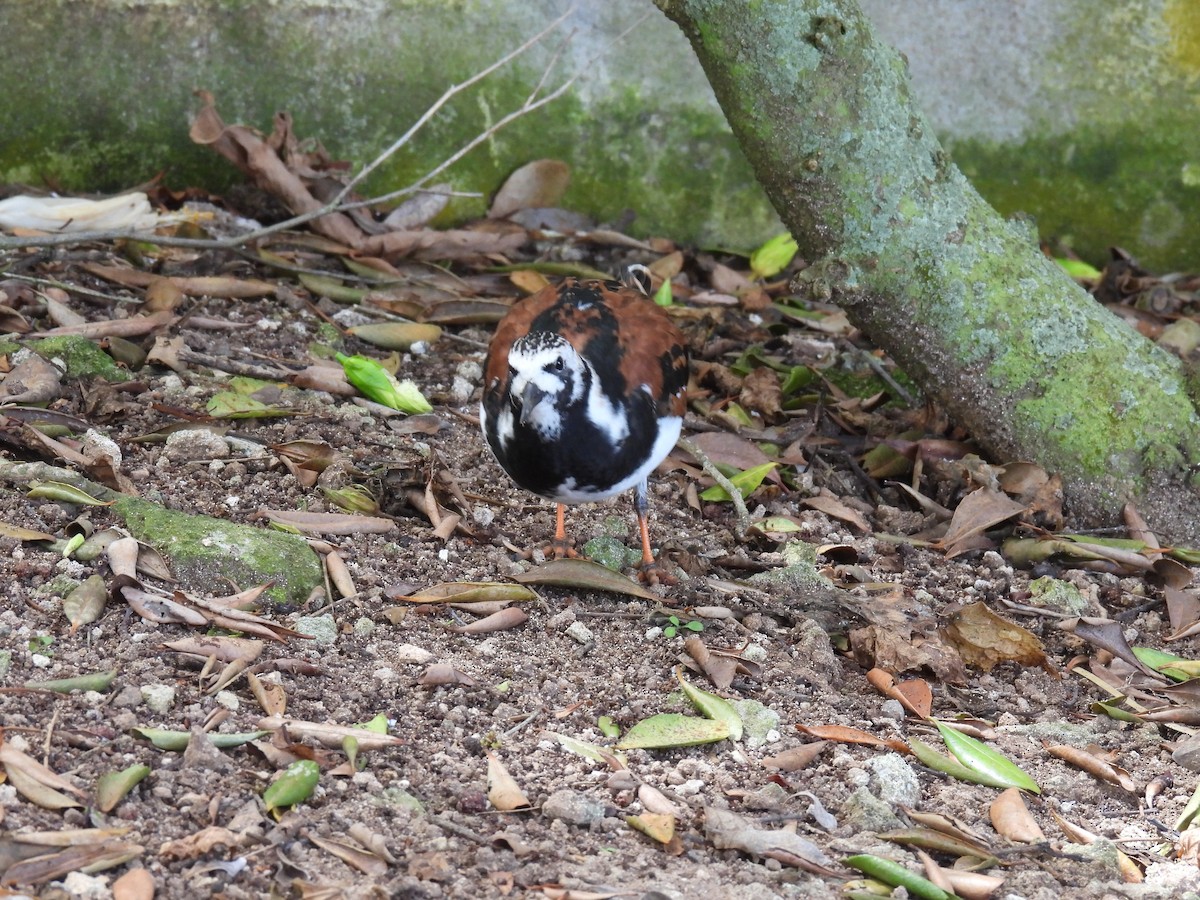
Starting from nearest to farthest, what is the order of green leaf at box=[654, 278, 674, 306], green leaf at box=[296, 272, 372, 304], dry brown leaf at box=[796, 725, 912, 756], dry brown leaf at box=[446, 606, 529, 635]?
dry brown leaf at box=[796, 725, 912, 756] < dry brown leaf at box=[446, 606, 529, 635] < green leaf at box=[296, 272, 372, 304] < green leaf at box=[654, 278, 674, 306]

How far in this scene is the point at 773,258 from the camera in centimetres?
647

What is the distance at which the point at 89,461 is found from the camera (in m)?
3.98

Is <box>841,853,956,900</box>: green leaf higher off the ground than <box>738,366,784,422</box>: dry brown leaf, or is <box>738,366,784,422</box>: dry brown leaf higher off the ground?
<box>738,366,784,422</box>: dry brown leaf

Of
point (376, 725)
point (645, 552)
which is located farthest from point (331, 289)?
point (376, 725)

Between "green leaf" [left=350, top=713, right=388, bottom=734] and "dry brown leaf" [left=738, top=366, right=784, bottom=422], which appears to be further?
"dry brown leaf" [left=738, top=366, right=784, bottom=422]

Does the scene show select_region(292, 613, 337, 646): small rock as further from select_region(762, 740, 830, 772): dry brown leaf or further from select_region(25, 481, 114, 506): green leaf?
select_region(762, 740, 830, 772): dry brown leaf

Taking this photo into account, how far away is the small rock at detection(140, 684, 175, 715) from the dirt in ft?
0.08

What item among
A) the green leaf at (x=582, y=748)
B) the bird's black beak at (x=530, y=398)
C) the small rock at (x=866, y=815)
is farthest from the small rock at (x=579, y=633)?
the small rock at (x=866, y=815)

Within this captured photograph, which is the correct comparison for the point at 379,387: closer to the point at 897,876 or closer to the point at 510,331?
the point at 510,331

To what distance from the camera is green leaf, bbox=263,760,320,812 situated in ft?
9.11

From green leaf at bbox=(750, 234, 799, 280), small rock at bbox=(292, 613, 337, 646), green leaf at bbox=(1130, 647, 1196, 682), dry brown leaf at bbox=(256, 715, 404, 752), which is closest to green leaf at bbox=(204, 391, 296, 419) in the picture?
small rock at bbox=(292, 613, 337, 646)

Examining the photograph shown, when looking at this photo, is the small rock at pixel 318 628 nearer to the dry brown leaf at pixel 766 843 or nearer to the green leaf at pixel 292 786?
the green leaf at pixel 292 786

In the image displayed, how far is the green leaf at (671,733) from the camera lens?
3.28 metres

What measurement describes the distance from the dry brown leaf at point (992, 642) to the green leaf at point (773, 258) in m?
2.90
